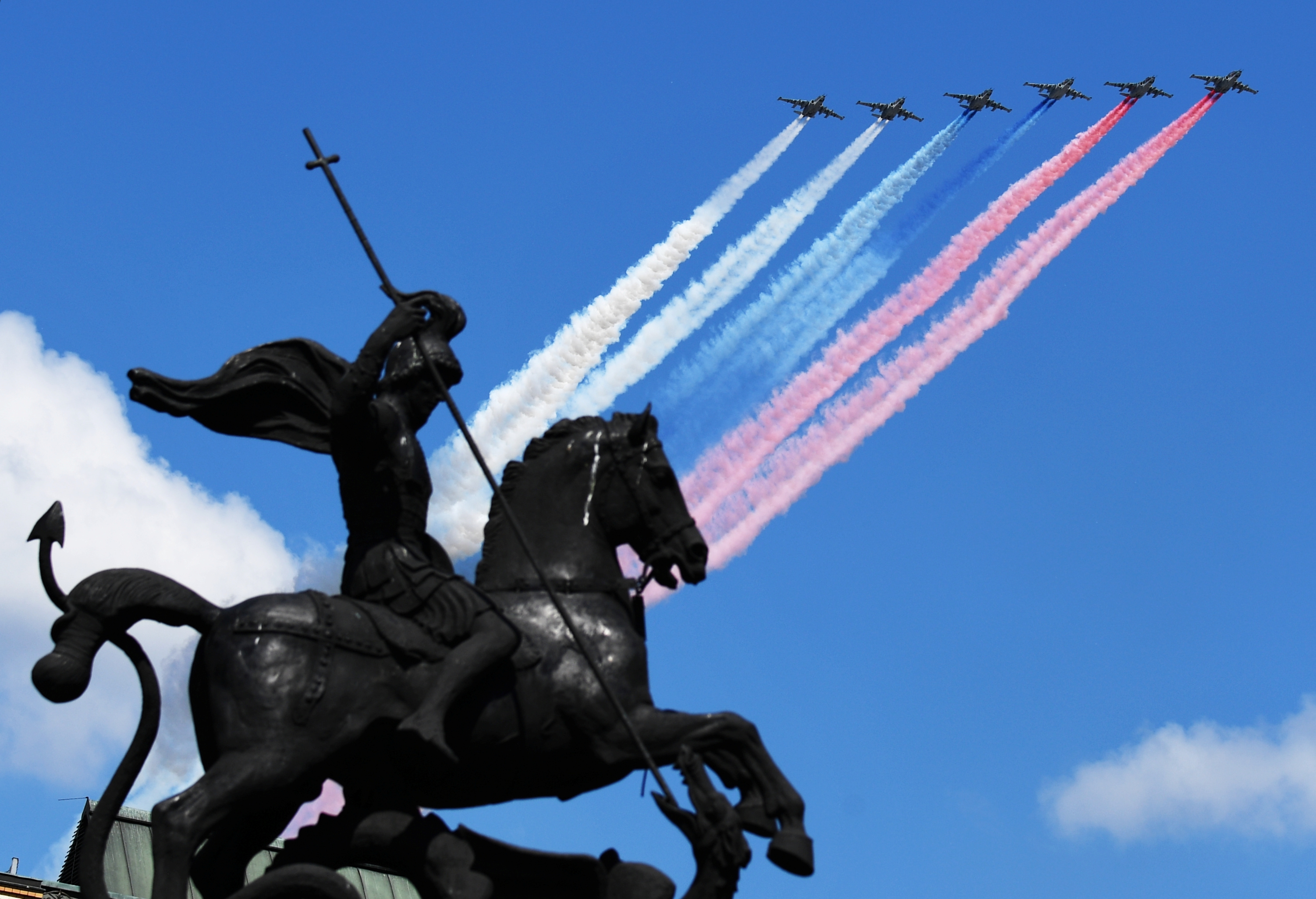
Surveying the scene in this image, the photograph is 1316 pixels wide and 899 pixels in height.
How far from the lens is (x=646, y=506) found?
53.0 feet

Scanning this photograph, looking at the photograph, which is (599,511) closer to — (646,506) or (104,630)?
(646,506)

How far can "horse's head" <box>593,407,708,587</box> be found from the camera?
16.2 m

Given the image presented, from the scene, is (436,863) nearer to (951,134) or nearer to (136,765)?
(136,765)

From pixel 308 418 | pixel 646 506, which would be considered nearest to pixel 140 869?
pixel 308 418

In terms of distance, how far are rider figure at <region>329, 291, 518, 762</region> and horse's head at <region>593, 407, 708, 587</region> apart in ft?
4.88

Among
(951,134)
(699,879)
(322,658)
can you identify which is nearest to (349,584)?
(322,658)

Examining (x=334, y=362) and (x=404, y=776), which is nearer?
(x=404, y=776)

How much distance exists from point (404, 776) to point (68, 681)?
281cm

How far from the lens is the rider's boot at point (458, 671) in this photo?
14320 mm

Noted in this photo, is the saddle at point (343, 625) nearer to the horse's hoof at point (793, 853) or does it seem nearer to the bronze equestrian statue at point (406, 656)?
the bronze equestrian statue at point (406, 656)

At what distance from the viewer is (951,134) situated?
303ft

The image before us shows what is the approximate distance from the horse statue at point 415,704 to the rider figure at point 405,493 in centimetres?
29

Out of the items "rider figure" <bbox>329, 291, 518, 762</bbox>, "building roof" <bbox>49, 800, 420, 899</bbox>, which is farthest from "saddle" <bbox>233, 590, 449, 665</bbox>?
"building roof" <bbox>49, 800, 420, 899</bbox>

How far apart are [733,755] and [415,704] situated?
8.61 feet
